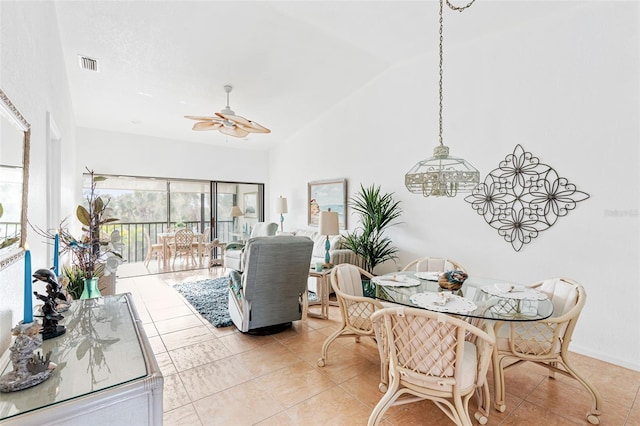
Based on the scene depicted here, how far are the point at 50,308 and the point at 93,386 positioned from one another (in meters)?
0.58

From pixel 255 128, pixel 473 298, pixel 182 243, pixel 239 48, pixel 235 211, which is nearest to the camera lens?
pixel 473 298

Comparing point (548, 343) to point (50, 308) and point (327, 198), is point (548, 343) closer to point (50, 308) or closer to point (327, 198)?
point (50, 308)

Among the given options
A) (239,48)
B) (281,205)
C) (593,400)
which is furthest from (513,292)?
(281,205)

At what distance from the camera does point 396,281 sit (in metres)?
2.65

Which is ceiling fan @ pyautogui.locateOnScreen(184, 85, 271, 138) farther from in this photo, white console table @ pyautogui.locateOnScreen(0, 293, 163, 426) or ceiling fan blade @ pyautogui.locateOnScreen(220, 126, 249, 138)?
white console table @ pyautogui.locateOnScreen(0, 293, 163, 426)

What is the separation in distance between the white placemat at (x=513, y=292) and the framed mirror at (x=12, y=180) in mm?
2816

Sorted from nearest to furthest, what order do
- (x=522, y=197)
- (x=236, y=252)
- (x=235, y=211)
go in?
1. (x=522, y=197)
2. (x=236, y=252)
3. (x=235, y=211)

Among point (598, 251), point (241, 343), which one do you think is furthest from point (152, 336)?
point (598, 251)

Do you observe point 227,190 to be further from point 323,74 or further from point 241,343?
point 241,343

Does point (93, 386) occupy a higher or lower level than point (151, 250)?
higher

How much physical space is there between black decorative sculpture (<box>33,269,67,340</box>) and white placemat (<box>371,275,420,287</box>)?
2146 millimetres

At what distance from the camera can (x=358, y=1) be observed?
300 cm

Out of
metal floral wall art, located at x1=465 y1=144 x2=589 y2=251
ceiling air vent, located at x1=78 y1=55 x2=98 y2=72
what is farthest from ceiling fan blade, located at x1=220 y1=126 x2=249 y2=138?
metal floral wall art, located at x1=465 y1=144 x2=589 y2=251

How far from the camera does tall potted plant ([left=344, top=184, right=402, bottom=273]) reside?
14.5 ft
